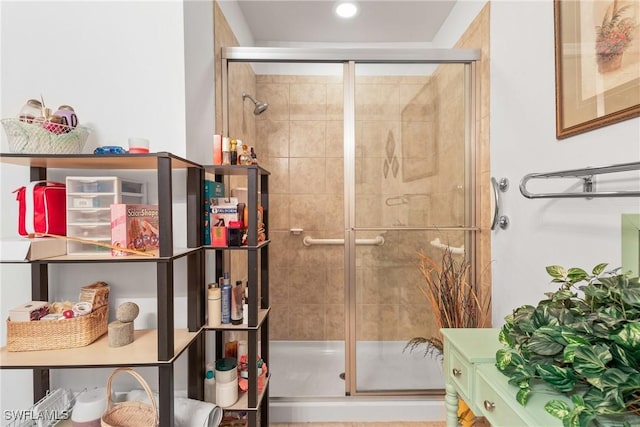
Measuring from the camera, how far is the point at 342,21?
2422 mm

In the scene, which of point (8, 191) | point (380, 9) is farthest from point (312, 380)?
point (380, 9)

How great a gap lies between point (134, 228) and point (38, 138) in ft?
1.49

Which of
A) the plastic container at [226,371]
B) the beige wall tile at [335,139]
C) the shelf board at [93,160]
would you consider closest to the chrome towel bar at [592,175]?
the beige wall tile at [335,139]

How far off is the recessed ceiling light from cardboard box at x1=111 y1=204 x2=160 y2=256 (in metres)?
1.87

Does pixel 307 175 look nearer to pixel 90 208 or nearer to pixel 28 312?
pixel 90 208

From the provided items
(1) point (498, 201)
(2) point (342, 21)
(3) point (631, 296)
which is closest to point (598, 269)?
(3) point (631, 296)

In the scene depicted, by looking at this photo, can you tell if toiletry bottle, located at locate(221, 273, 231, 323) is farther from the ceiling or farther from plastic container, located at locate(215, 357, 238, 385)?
the ceiling

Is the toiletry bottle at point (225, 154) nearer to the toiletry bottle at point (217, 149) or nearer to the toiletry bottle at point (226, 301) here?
the toiletry bottle at point (217, 149)

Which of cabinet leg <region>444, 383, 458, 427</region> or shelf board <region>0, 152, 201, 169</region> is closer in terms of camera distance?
shelf board <region>0, 152, 201, 169</region>

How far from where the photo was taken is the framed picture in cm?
Result: 93

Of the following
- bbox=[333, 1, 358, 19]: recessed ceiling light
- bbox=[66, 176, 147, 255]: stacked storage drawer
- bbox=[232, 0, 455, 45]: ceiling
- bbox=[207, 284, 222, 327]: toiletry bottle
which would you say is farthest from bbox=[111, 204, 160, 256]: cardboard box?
bbox=[333, 1, 358, 19]: recessed ceiling light

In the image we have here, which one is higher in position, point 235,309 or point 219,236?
point 219,236

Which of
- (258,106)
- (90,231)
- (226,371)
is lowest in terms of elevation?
(226,371)

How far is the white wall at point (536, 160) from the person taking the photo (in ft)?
3.36
